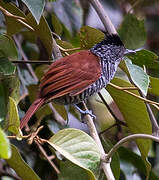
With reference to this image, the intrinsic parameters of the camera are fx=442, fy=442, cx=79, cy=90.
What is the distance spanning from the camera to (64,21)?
320cm

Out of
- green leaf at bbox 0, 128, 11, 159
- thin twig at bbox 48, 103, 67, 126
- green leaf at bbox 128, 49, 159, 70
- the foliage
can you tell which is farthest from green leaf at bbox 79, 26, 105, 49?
green leaf at bbox 0, 128, 11, 159

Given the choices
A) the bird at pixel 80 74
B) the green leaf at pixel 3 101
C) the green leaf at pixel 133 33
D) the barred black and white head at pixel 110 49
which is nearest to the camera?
the green leaf at pixel 3 101

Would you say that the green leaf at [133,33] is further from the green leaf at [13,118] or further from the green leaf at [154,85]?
the green leaf at [13,118]

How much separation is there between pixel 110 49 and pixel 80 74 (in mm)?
359

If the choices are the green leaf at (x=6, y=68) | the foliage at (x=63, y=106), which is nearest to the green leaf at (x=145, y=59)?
the foliage at (x=63, y=106)

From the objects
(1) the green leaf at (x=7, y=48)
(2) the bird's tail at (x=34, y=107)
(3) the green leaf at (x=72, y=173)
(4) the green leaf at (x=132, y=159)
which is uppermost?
(1) the green leaf at (x=7, y=48)

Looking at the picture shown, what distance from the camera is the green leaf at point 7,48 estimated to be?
6.51 feet

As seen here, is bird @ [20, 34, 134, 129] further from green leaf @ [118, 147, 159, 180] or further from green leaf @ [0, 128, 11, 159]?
green leaf @ [0, 128, 11, 159]

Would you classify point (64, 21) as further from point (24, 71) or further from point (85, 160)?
point (85, 160)

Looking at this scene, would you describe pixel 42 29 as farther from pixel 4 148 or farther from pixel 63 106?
pixel 4 148

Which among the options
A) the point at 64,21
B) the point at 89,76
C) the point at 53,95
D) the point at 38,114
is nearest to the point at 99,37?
the point at 89,76

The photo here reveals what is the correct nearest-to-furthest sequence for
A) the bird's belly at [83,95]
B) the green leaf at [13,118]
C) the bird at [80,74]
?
the green leaf at [13,118] < the bird at [80,74] < the bird's belly at [83,95]

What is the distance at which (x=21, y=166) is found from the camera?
5.49 ft

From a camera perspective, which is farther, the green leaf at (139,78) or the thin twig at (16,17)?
the thin twig at (16,17)
